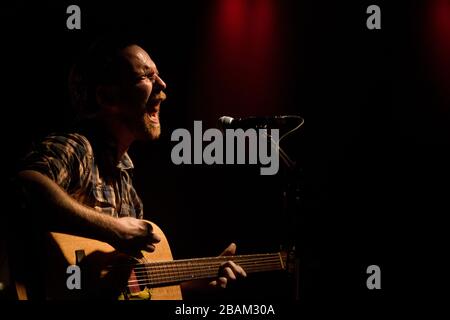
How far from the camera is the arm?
1786 mm

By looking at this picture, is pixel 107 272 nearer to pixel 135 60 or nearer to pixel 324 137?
pixel 135 60

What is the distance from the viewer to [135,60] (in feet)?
8.23

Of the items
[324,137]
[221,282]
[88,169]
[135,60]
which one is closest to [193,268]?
[221,282]

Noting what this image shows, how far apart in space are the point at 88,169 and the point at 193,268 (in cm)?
72

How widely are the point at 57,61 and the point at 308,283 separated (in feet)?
7.51

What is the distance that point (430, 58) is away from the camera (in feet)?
11.6

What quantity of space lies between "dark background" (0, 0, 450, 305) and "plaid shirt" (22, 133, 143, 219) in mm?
951

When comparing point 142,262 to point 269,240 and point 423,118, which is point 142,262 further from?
point 423,118

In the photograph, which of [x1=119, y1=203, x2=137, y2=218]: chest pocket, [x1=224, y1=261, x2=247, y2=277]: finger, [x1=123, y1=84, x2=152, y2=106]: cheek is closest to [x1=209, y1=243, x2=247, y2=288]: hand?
[x1=224, y1=261, x2=247, y2=277]: finger

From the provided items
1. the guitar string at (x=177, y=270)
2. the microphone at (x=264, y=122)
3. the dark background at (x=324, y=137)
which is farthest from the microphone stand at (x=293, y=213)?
the dark background at (x=324, y=137)

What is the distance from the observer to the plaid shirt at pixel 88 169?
1886mm

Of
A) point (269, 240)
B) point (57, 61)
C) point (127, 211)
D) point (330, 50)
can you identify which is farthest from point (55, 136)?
point (330, 50)
